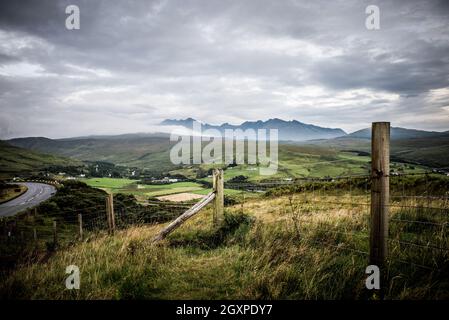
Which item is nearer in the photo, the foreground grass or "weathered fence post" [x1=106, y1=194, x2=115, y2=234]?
the foreground grass

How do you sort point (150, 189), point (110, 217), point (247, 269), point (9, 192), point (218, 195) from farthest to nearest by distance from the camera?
point (9, 192) < point (150, 189) < point (110, 217) < point (218, 195) < point (247, 269)

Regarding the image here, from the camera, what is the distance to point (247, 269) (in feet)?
15.9

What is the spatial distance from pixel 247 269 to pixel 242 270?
132mm

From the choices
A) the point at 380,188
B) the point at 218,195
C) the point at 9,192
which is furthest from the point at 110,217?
the point at 9,192

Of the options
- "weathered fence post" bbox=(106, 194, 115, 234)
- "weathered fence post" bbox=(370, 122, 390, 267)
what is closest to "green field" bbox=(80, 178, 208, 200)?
"weathered fence post" bbox=(106, 194, 115, 234)

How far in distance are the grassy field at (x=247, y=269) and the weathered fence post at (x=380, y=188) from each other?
395 millimetres

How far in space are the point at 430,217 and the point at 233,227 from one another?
16.8 feet

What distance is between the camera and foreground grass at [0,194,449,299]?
13.5ft

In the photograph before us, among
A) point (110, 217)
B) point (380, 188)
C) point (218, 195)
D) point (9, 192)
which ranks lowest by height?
point (9, 192)

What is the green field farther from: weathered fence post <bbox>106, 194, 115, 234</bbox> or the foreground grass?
the foreground grass

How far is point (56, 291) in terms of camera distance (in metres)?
4.34

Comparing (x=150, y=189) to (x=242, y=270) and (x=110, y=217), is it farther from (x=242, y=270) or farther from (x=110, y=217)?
(x=242, y=270)

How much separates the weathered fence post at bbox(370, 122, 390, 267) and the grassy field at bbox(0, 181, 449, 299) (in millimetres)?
395
